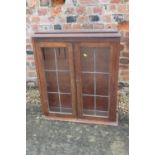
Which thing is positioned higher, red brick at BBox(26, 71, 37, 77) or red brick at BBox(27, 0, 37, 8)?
red brick at BBox(27, 0, 37, 8)

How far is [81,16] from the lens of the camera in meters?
2.34

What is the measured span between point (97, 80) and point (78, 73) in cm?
21

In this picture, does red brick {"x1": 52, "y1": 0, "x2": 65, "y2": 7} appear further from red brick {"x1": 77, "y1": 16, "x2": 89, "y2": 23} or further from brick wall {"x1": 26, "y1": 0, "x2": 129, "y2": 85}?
red brick {"x1": 77, "y1": 16, "x2": 89, "y2": 23}

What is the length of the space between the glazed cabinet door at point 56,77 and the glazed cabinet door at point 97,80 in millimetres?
88

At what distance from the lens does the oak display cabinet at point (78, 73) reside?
2.09m

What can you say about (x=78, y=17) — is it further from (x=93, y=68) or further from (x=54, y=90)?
(x=54, y=90)

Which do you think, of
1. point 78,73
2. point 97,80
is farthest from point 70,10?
point 97,80

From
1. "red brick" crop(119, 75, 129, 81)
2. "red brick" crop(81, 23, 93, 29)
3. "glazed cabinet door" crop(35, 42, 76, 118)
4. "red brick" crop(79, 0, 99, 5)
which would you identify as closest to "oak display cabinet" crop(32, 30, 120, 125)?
"glazed cabinet door" crop(35, 42, 76, 118)

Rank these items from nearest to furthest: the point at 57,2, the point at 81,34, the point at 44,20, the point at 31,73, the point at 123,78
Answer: the point at 81,34
the point at 57,2
the point at 44,20
the point at 123,78
the point at 31,73

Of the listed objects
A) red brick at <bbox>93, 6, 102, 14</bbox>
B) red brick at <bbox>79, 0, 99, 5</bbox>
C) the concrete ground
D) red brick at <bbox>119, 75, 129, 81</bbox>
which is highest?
red brick at <bbox>79, 0, 99, 5</bbox>

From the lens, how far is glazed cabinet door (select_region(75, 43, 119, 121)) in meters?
2.11

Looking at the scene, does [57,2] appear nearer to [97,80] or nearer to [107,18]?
[107,18]
